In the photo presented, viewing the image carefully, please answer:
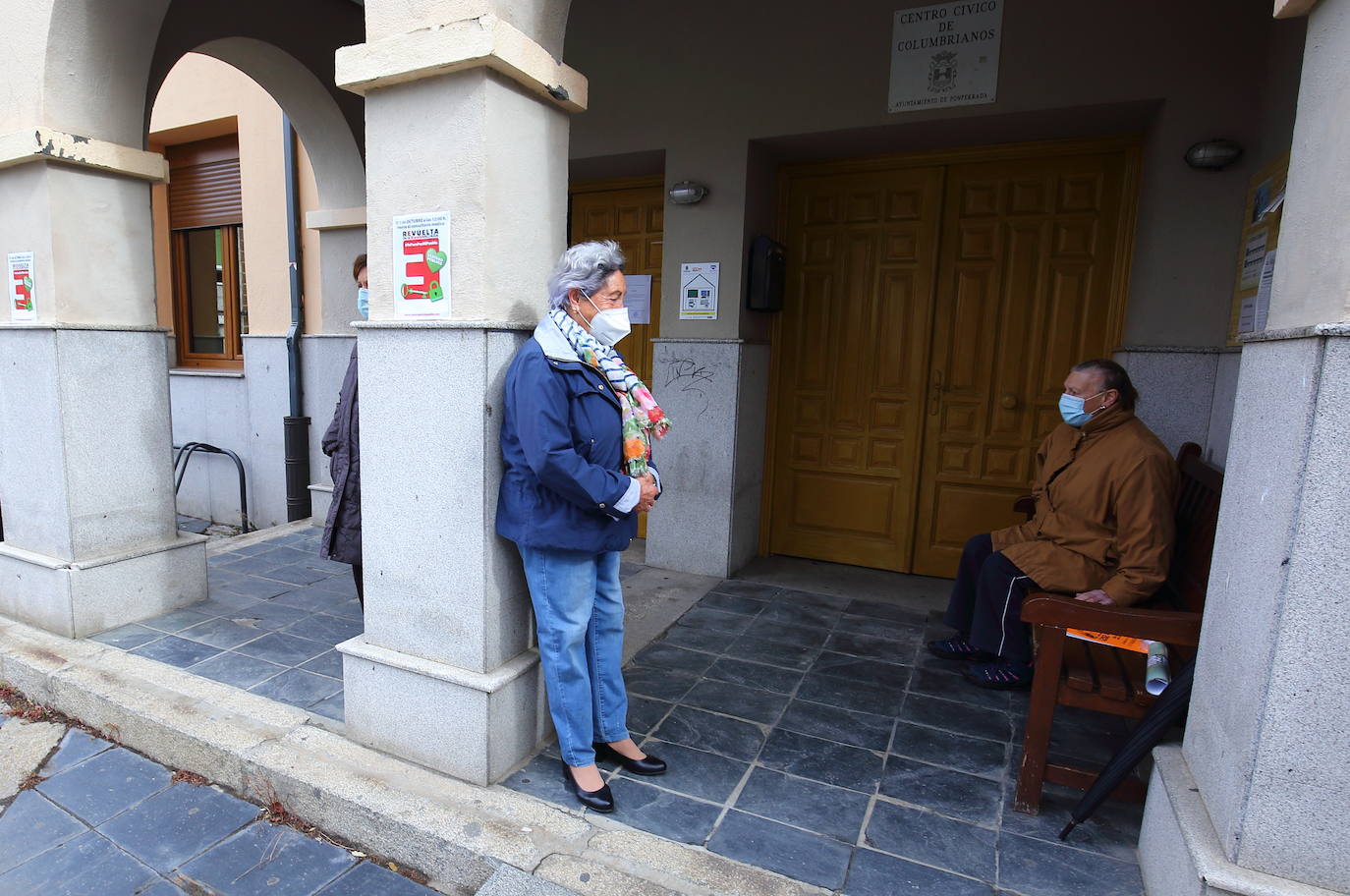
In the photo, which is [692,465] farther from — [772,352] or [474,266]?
[474,266]

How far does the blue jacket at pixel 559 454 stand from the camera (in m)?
2.26

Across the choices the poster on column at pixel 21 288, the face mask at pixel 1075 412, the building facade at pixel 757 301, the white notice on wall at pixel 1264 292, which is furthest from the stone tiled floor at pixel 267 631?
the white notice on wall at pixel 1264 292

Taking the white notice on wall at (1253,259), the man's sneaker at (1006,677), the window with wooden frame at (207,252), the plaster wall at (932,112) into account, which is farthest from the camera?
the window with wooden frame at (207,252)

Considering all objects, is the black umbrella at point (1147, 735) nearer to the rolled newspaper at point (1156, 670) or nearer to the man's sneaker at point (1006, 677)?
the rolled newspaper at point (1156, 670)

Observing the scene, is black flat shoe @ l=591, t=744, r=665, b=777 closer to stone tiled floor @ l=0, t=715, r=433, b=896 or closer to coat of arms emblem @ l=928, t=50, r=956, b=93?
stone tiled floor @ l=0, t=715, r=433, b=896

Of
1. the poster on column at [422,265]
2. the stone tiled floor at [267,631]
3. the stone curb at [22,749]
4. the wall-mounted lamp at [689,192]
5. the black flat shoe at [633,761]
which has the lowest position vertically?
the stone curb at [22,749]

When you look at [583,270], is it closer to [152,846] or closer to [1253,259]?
[152,846]

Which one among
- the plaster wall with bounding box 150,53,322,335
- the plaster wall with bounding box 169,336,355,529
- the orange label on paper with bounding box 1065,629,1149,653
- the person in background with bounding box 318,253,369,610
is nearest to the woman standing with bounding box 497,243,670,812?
the person in background with bounding box 318,253,369,610

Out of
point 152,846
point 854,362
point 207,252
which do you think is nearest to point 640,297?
point 854,362

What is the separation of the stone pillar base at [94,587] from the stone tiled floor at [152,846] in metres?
1.07

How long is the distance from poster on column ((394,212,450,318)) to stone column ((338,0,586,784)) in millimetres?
34

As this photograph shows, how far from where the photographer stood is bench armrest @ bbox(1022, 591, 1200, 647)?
239 cm

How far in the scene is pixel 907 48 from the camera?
4184 millimetres

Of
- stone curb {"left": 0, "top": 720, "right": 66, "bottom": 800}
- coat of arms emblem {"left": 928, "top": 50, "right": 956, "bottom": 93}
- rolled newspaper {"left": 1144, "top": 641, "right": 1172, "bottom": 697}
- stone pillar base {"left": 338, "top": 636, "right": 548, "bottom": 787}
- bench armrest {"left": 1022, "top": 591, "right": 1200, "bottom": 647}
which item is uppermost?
coat of arms emblem {"left": 928, "top": 50, "right": 956, "bottom": 93}
